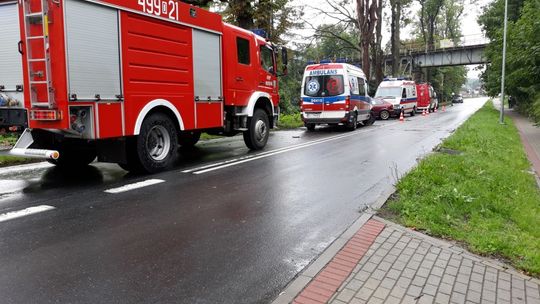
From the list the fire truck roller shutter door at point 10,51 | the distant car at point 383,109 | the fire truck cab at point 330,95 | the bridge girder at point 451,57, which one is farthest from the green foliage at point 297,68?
the fire truck roller shutter door at point 10,51

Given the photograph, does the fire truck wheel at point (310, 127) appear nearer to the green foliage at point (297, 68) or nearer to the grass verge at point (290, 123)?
the grass verge at point (290, 123)

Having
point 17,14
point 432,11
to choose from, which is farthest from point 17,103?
point 432,11

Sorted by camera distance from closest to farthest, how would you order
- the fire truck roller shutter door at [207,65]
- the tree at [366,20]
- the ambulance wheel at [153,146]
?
the ambulance wheel at [153,146]
the fire truck roller shutter door at [207,65]
the tree at [366,20]

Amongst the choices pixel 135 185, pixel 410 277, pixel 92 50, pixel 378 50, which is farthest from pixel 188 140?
pixel 378 50

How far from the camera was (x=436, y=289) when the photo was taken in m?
3.73

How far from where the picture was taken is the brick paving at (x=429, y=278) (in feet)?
11.8

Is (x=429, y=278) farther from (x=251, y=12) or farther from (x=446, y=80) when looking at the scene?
(x=446, y=80)

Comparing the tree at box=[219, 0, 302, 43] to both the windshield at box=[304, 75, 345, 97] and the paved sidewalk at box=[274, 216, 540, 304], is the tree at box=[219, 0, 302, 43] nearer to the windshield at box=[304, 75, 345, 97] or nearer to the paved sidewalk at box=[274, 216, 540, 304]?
the windshield at box=[304, 75, 345, 97]

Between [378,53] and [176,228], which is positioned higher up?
[378,53]

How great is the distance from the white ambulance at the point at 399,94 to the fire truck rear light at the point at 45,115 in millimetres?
27113

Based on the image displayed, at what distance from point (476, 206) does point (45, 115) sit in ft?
20.8

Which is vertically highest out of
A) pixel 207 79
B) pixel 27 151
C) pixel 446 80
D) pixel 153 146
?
pixel 446 80

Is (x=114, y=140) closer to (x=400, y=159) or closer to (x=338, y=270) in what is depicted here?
(x=338, y=270)

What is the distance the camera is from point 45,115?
6820 millimetres
